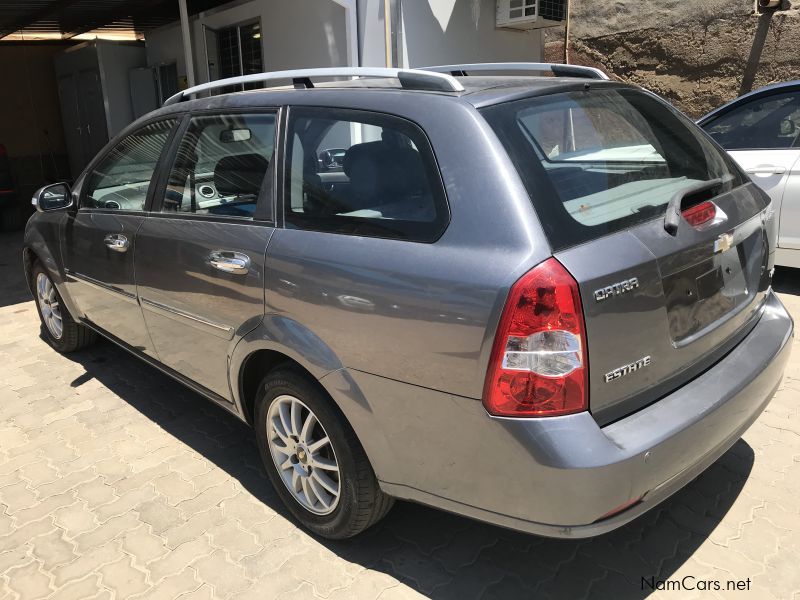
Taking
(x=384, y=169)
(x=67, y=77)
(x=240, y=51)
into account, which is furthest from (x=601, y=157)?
(x=67, y=77)

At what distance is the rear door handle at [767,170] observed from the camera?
5129 millimetres

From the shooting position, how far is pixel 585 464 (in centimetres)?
184

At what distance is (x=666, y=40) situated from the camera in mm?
9125

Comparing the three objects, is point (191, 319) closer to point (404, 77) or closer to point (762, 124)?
point (404, 77)

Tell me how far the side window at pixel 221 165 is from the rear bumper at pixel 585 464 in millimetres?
1380

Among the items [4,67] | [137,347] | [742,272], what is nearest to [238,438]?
[137,347]

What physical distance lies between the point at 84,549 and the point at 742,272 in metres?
2.79

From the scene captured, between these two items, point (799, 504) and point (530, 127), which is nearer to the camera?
point (530, 127)

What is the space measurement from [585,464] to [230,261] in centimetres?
159

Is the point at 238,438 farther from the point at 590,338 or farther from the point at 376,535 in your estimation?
the point at 590,338

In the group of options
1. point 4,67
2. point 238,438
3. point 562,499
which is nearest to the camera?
point 562,499

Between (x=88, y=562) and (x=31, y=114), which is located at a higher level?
(x=31, y=114)

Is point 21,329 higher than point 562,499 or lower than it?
lower

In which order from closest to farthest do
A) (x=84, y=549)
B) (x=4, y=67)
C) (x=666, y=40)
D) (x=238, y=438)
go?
Result: 1. (x=84, y=549)
2. (x=238, y=438)
3. (x=666, y=40)
4. (x=4, y=67)
